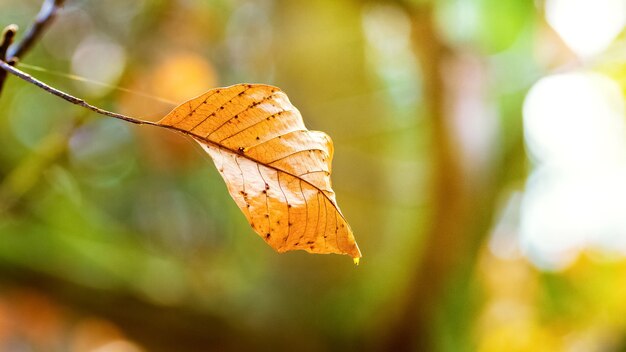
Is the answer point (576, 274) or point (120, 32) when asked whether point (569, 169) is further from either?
point (120, 32)

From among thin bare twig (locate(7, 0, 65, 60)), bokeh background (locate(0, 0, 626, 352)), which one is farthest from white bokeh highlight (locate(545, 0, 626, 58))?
thin bare twig (locate(7, 0, 65, 60))

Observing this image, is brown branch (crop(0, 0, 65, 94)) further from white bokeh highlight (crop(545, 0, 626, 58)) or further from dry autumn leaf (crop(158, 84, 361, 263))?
white bokeh highlight (crop(545, 0, 626, 58))

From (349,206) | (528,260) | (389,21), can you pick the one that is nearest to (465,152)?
(349,206)

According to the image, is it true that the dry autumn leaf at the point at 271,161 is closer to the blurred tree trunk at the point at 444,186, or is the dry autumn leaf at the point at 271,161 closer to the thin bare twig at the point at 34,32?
the thin bare twig at the point at 34,32

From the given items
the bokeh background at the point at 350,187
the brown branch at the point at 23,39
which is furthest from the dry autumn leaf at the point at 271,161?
the bokeh background at the point at 350,187

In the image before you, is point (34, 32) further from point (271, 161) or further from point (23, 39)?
point (271, 161)
